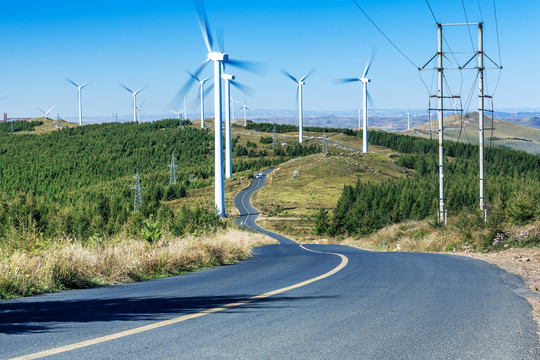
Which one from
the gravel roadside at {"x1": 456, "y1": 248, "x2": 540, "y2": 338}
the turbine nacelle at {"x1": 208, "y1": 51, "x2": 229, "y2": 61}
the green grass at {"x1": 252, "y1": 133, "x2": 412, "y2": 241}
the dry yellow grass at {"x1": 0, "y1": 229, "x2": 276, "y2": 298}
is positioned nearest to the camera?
the gravel roadside at {"x1": 456, "y1": 248, "x2": 540, "y2": 338}

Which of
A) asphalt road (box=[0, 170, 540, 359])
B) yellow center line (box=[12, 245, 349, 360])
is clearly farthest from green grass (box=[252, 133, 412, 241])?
yellow center line (box=[12, 245, 349, 360])

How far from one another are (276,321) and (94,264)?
537 centimetres

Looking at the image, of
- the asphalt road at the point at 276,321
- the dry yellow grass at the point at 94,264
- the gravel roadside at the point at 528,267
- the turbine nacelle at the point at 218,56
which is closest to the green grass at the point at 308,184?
the turbine nacelle at the point at 218,56

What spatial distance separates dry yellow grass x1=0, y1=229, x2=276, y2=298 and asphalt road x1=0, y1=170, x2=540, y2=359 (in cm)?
65

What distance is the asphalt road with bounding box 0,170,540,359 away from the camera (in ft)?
18.4

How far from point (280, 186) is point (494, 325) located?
126m

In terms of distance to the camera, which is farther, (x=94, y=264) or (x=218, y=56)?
(x=218, y=56)

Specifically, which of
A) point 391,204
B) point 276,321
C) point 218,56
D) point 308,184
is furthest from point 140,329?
point 308,184

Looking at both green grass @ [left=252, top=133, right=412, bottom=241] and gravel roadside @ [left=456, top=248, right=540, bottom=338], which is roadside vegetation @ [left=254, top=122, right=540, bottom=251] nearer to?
green grass @ [left=252, top=133, right=412, bottom=241]

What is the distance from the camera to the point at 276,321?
275 inches

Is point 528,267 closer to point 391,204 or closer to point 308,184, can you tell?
point 391,204

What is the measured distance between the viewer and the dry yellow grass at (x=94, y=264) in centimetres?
932

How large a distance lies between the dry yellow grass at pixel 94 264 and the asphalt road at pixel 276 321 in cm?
65

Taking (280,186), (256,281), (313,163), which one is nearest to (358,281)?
(256,281)
